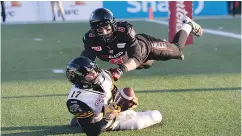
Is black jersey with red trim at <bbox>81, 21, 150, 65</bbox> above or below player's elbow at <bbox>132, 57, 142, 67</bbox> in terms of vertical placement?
above

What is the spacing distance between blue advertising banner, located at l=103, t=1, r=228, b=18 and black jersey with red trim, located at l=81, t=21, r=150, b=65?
10.8 m

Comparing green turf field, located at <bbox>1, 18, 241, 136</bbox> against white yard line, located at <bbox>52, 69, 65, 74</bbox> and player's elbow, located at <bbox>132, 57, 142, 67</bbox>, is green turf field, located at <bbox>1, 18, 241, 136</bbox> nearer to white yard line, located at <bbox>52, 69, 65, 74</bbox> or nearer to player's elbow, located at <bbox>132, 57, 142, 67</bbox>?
white yard line, located at <bbox>52, 69, 65, 74</bbox>

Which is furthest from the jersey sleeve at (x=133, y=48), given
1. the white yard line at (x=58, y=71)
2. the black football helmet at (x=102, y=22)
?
the white yard line at (x=58, y=71)

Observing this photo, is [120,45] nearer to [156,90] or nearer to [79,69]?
[156,90]

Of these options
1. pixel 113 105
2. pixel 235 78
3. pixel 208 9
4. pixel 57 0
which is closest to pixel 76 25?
pixel 57 0

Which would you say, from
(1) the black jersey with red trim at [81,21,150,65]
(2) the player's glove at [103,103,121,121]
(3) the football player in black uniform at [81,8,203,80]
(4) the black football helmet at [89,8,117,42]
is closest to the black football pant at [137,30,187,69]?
(3) the football player in black uniform at [81,8,203,80]

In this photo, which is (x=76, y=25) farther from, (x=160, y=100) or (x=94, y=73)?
(x=94, y=73)

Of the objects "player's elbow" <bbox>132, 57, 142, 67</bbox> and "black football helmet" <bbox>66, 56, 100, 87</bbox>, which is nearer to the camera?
"black football helmet" <bbox>66, 56, 100, 87</bbox>

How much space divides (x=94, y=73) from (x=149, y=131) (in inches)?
28.7

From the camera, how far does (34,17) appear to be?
48.0ft

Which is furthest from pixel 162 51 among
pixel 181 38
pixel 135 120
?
pixel 135 120

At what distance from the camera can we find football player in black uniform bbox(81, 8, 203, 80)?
3881 mm

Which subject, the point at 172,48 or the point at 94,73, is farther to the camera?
the point at 172,48

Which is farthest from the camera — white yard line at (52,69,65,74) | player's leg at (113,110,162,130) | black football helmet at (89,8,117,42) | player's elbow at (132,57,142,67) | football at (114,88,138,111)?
white yard line at (52,69,65,74)
